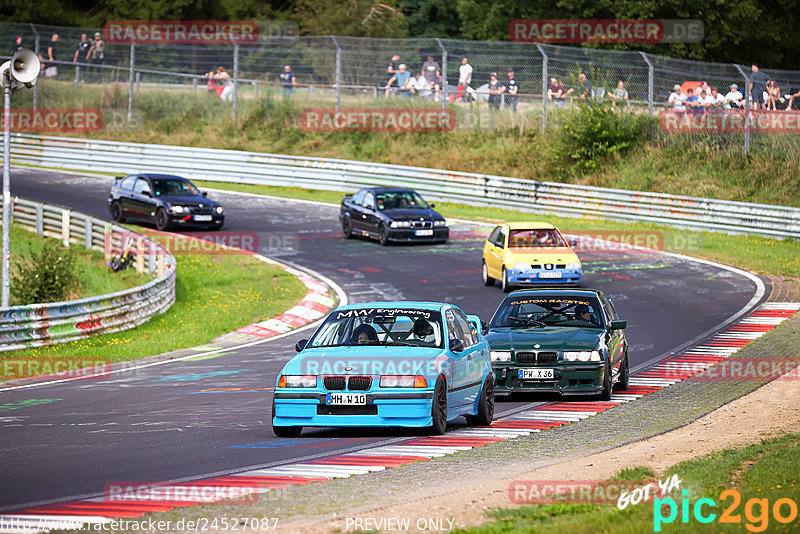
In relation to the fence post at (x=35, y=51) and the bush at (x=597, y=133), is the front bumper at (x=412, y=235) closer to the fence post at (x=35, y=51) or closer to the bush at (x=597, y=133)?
the bush at (x=597, y=133)

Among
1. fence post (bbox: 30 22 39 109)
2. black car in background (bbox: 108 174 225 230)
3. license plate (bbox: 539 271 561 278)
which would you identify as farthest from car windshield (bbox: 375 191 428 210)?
Answer: fence post (bbox: 30 22 39 109)

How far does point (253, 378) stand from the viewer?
17.0 meters

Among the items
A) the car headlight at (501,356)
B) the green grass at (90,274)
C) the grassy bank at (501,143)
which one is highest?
the grassy bank at (501,143)

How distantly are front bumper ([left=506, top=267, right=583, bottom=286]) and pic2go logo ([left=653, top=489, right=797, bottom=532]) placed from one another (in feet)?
53.6

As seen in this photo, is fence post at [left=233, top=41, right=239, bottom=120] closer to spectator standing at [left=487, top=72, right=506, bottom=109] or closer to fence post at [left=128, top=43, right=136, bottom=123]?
fence post at [left=128, top=43, right=136, bottom=123]

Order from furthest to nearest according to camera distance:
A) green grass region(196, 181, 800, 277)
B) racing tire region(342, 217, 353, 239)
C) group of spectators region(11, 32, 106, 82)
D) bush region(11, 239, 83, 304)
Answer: group of spectators region(11, 32, 106, 82)
racing tire region(342, 217, 353, 239)
green grass region(196, 181, 800, 277)
bush region(11, 239, 83, 304)

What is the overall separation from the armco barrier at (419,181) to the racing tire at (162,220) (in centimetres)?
891

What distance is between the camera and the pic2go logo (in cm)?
721

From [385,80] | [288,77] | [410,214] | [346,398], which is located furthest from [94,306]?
[288,77]

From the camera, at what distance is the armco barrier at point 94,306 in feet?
63.4

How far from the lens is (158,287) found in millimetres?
23516

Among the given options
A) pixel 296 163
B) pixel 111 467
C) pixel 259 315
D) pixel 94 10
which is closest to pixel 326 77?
pixel 296 163

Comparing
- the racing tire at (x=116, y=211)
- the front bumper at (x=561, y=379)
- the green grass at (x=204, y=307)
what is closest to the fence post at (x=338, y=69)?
the racing tire at (x=116, y=211)

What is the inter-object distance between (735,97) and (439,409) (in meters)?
25.4
